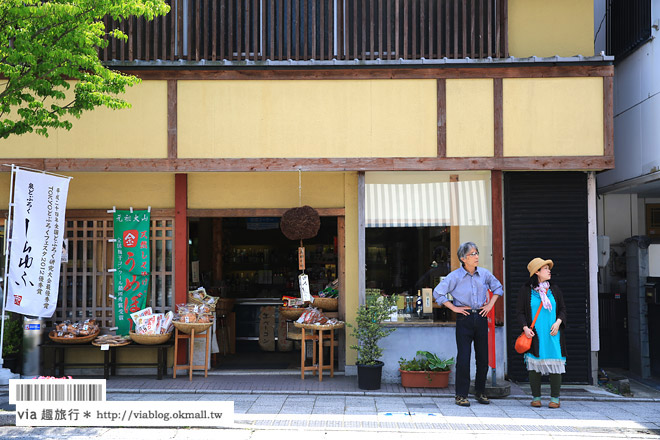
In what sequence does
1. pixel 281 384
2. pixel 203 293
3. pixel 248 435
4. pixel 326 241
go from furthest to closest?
1. pixel 326 241
2. pixel 203 293
3. pixel 281 384
4. pixel 248 435

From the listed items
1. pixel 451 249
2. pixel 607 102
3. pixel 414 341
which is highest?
pixel 607 102

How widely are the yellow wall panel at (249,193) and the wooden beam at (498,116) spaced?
8.29 ft

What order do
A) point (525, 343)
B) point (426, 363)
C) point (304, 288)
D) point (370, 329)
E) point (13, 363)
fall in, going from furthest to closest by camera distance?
point (304, 288) < point (13, 363) < point (426, 363) < point (370, 329) < point (525, 343)

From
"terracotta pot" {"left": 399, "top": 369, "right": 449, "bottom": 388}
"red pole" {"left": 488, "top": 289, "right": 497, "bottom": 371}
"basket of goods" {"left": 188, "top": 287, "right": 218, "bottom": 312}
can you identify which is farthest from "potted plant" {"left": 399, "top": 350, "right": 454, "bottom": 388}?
"basket of goods" {"left": 188, "top": 287, "right": 218, "bottom": 312}

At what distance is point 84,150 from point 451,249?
598cm

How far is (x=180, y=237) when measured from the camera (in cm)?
1095

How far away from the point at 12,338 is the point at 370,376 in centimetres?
573

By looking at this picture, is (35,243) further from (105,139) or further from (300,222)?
(300,222)

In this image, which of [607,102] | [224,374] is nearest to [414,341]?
[224,374]

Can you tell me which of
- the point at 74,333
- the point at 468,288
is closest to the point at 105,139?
the point at 74,333

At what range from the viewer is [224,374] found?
10.9m

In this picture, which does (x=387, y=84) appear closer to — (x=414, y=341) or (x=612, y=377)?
(x=414, y=341)

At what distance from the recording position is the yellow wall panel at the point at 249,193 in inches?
434

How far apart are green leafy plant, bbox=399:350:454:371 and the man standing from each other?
0.93m
